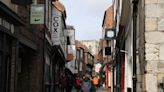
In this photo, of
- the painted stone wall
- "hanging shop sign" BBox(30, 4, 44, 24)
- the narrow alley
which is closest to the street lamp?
the narrow alley

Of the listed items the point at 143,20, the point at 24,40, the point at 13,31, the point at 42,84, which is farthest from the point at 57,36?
the point at 143,20

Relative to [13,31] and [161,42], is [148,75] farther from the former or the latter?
[13,31]

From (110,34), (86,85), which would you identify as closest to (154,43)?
(110,34)

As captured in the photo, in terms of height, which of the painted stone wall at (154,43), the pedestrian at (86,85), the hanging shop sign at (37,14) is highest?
the hanging shop sign at (37,14)

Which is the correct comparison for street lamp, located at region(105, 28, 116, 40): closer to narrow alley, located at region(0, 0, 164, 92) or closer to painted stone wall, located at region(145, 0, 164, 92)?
narrow alley, located at region(0, 0, 164, 92)

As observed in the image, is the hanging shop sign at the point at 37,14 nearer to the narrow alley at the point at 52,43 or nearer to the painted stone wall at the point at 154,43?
the narrow alley at the point at 52,43

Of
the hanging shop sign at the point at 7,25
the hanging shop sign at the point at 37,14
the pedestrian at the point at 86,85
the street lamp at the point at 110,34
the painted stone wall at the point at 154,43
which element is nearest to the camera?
the painted stone wall at the point at 154,43

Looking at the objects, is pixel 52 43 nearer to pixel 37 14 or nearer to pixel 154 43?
pixel 37 14

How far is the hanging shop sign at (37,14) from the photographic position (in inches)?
862

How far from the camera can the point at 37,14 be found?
22016 mm

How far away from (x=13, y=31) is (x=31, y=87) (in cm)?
789

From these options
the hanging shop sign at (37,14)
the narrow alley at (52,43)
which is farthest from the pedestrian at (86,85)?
the hanging shop sign at (37,14)

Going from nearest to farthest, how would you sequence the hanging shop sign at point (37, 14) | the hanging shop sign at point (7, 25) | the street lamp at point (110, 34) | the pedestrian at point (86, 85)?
1. the hanging shop sign at point (7, 25)
2. the hanging shop sign at point (37, 14)
3. the street lamp at point (110, 34)
4. the pedestrian at point (86, 85)

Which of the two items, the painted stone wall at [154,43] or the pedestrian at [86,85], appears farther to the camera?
the pedestrian at [86,85]
